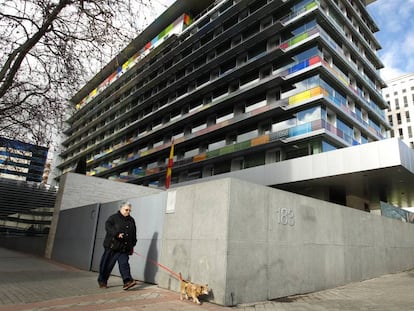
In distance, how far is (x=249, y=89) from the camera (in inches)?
1075

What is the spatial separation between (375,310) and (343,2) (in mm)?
33133

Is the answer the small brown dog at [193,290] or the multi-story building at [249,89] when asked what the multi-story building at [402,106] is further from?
the small brown dog at [193,290]

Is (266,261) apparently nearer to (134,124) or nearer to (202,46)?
(202,46)

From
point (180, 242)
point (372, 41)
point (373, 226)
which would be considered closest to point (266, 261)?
point (180, 242)

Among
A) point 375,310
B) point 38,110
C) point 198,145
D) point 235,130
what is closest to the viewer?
point 375,310

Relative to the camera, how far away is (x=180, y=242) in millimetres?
5730

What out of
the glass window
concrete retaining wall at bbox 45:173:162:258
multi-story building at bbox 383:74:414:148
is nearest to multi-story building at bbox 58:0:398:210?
the glass window

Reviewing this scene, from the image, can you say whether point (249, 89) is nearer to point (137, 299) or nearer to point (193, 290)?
point (193, 290)

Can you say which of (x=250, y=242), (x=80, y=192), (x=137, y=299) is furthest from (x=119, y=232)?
(x=80, y=192)

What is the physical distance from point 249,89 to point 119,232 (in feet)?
77.1

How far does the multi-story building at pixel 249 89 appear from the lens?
24.4 m

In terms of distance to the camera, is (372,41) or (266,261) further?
(372,41)

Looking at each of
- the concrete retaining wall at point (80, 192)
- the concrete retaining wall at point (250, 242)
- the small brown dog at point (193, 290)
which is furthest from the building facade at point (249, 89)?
the small brown dog at point (193, 290)

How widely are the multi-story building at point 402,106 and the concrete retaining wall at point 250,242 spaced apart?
58.0 meters
